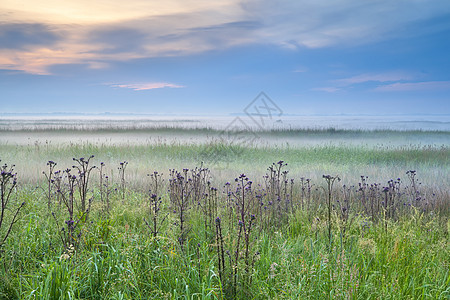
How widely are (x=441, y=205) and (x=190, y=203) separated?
557 centimetres

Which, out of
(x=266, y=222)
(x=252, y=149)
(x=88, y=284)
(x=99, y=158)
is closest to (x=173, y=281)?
(x=88, y=284)

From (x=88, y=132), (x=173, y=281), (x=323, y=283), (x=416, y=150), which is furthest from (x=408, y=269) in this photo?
(x=88, y=132)

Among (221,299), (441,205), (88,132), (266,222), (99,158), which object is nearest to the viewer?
(221,299)

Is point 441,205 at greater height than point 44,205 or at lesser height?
lesser

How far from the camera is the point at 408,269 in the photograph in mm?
3811

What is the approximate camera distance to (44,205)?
5.49m

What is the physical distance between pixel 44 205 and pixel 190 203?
2425 mm

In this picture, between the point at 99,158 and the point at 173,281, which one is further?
the point at 99,158

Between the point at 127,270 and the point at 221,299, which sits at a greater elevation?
the point at 127,270

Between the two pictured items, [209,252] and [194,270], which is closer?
Answer: [194,270]

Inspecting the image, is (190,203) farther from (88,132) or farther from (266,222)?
(88,132)

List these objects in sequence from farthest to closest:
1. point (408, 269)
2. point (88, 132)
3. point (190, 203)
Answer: point (88, 132) → point (190, 203) → point (408, 269)

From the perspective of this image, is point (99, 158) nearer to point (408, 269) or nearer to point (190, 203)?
point (190, 203)

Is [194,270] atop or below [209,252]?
atop
